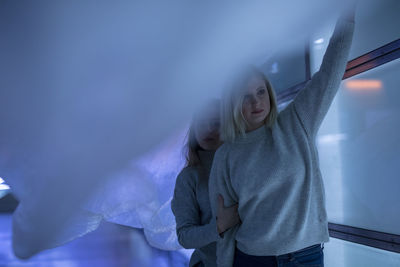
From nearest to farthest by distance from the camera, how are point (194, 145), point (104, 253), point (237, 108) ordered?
1. point (237, 108)
2. point (194, 145)
3. point (104, 253)

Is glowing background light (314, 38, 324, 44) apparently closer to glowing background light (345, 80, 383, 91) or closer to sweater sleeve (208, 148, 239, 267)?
glowing background light (345, 80, 383, 91)

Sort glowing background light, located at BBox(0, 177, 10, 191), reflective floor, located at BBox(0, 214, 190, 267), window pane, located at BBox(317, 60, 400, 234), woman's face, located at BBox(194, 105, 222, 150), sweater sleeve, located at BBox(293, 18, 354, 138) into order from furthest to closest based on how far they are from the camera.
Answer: reflective floor, located at BBox(0, 214, 190, 267)
glowing background light, located at BBox(0, 177, 10, 191)
woman's face, located at BBox(194, 105, 222, 150)
window pane, located at BBox(317, 60, 400, 234)
sweater sleeve, located at BBox(293, 18, 354, 138)

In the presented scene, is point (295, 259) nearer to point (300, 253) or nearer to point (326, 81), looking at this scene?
point (300, 253)

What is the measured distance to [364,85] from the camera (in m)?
0.97

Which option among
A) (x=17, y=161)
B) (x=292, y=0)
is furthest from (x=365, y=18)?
(x=17, y=161)

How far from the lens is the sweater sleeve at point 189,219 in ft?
2.69

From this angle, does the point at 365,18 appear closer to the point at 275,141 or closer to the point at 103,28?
the point at 275,141

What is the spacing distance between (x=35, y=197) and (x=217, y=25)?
2.77 ft

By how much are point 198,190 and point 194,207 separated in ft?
0.17

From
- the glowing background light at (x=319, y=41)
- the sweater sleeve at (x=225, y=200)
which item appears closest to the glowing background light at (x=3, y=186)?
the sweater sleeve at (x=225, y=200)

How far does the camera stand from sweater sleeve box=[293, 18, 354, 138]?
655 mm

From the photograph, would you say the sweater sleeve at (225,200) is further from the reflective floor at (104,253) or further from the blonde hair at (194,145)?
the reflective floor at (104,253)

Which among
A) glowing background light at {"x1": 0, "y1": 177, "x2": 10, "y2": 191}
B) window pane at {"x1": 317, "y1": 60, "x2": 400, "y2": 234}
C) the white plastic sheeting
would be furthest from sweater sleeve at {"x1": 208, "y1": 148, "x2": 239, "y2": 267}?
glowing background light at {"x1": 0, "y1": 177, "x2": 10, "y2": 191}

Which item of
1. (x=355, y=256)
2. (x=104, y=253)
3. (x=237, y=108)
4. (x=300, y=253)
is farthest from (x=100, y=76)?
(x=104, y=253)
